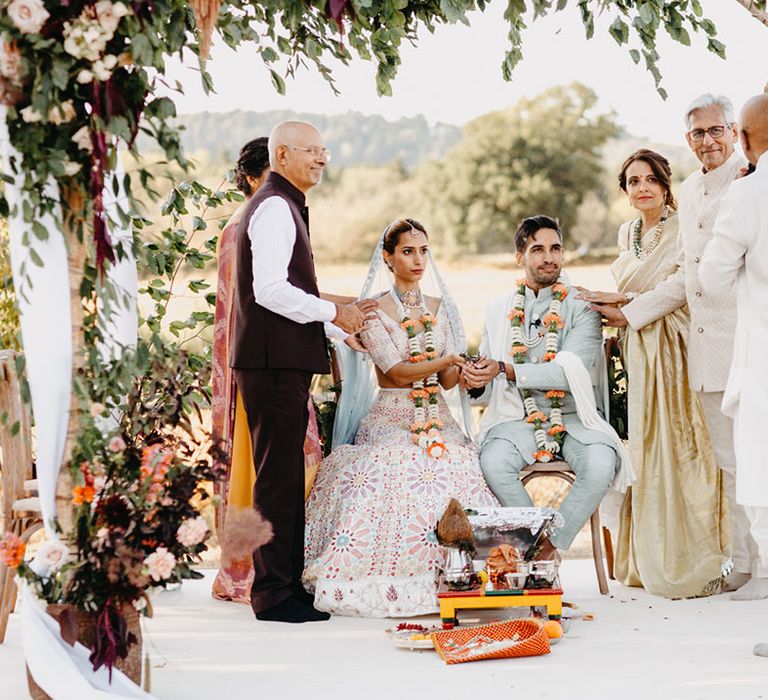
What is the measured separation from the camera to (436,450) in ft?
18.5

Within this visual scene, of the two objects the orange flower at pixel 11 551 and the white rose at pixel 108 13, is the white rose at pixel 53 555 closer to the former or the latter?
the orange flower at pixel 11 551

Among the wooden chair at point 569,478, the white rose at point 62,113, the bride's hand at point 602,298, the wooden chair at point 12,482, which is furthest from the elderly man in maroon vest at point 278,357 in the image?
the white rose at point 62,113

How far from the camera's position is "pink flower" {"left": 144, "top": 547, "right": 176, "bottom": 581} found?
12.1 ft

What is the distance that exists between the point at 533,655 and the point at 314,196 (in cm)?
2144

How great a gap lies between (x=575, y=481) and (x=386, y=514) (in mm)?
918

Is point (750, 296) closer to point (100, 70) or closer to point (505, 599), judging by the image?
point (505, 599)

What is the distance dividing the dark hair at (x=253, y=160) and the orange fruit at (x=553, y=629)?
2551 millimetres

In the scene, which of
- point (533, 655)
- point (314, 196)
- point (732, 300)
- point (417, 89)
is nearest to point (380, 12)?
point (732, 300)

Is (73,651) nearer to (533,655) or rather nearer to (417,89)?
(533,655)

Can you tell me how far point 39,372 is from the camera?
3.81 metres

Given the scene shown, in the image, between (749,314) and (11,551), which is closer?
(11,551)

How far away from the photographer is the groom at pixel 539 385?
567 cm

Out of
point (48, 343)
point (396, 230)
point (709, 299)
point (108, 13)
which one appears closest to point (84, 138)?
point (108, 13)

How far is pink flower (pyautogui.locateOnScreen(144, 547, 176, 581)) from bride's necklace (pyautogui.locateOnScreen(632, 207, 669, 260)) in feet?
10.8
